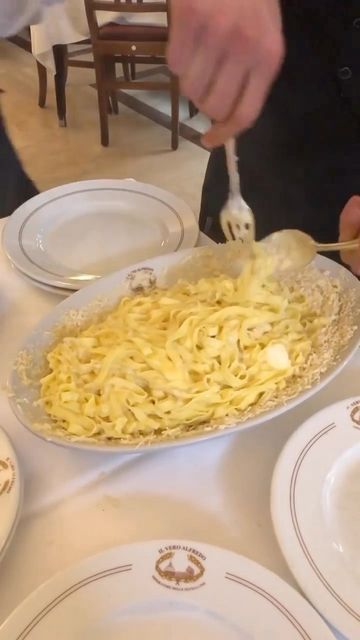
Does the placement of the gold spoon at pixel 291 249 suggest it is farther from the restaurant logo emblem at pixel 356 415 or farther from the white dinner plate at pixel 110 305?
the restaurant logo emblem at pixel 356 415

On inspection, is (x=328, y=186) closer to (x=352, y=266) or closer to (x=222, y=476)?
(x=352, y=266)

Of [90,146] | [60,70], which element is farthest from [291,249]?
[60,70]

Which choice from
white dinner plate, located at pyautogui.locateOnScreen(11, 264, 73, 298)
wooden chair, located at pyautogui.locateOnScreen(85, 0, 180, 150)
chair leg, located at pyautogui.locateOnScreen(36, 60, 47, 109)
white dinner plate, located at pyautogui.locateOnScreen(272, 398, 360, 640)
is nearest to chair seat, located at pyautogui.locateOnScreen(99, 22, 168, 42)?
wooden chair, located at pyautogui.locateOnScreen(85, 0, 180, 150)

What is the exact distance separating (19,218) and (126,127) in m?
2.15

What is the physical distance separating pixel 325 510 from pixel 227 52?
1.18ft

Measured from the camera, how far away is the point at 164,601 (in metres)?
0.49

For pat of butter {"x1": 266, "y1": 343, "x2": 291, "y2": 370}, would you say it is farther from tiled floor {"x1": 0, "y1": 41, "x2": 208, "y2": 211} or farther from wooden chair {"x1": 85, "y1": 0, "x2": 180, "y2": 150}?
wooden chair {"x1": 85, "y1": 0, "x2": 180, "y2": 150}

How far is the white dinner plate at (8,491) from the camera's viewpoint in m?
0.53

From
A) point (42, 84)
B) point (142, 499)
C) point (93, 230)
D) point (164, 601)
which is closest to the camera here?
point (164, 601)

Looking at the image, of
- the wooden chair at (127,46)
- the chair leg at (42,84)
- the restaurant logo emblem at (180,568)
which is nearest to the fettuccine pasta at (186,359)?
the restaurant logo emblem at (180,568)

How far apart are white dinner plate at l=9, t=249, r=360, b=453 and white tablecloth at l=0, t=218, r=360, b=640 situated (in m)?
0.04

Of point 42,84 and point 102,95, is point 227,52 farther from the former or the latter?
point 42,84

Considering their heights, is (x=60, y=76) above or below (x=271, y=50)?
below

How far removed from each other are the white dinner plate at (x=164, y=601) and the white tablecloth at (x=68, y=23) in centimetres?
251
